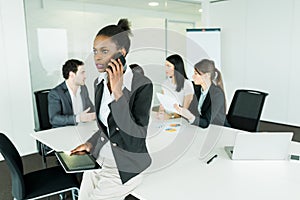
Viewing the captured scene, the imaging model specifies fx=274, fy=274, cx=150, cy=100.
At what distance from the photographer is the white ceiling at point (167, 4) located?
483 centimetres

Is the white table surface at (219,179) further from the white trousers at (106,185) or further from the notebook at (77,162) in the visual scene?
the notebook at (77,162)

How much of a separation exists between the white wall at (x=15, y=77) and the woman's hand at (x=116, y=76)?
110 inches

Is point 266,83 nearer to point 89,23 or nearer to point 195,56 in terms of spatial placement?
point 195,56

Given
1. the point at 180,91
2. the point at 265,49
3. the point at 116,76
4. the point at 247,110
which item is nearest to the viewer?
the point at 116,76

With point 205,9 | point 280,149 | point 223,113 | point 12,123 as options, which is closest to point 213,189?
point 280,149

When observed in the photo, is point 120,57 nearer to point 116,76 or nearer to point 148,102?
point 116,76

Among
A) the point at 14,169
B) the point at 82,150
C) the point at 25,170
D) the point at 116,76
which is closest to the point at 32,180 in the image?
the point at 14,169

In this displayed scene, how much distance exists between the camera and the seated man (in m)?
2.68

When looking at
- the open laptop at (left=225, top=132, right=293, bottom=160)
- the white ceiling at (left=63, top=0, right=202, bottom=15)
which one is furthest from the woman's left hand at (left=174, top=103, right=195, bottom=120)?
the white ceiling at (left=63, top=0, right=202, bottom=15)

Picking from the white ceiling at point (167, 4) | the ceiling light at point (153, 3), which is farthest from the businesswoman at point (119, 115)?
the ceiling light at point (153, 3)

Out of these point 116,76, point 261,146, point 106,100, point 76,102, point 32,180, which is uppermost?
point 116,76

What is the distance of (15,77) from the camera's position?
365cm

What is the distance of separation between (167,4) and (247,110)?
11.7 ft

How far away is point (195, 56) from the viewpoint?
5.78 meters
